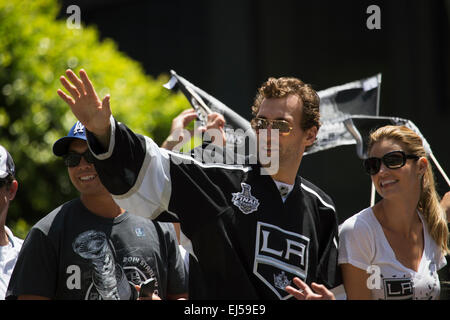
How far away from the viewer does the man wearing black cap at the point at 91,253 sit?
3.36m

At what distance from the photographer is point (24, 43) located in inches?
266

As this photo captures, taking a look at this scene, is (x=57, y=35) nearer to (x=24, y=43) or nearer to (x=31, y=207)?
(x=24, y=43)

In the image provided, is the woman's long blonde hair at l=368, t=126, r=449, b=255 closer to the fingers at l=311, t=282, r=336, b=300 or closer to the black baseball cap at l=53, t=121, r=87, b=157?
the fingers at l=311, t=282, r=336, b=300

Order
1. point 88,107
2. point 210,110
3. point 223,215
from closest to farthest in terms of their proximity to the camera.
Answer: point 88,107 < point 223,215 < point 210,110

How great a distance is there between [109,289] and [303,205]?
1.04 metres

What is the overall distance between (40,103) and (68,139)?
3129 millimetres

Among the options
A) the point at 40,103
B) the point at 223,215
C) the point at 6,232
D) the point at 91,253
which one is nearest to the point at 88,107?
the point at 223,215

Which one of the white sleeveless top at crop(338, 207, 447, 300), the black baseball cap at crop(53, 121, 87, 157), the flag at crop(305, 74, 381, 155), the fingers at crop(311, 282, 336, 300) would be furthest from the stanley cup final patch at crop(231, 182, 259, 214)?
the flag at crop(305, 74, 381, 155)

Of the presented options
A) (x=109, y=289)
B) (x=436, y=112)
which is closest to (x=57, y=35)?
(x=109, y=289)

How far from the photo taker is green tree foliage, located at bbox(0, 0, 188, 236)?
649 centimetres

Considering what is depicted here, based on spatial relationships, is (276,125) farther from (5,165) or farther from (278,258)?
(5,165)

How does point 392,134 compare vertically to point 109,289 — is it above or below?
above

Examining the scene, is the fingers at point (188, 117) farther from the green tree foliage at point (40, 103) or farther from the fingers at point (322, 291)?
the green tree foliage at point (40, 103)

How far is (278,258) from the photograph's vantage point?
10.2ft
